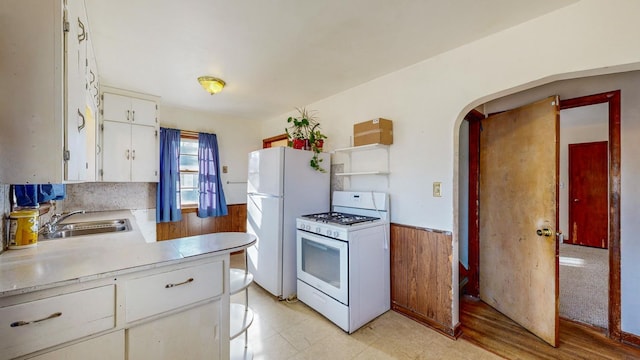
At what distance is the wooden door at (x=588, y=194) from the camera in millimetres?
4605

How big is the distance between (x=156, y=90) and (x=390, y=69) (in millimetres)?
2878

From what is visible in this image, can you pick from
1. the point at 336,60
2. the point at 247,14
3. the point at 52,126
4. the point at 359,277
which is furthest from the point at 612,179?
the point at 52,126

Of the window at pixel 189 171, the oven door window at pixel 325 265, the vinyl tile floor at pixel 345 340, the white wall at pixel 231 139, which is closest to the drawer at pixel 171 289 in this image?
the vinyl tile floor at pixel 345 340

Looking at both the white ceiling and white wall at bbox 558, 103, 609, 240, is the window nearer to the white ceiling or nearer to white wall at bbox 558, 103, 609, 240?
the white ceiling

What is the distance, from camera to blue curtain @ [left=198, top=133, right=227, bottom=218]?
4.07 meters

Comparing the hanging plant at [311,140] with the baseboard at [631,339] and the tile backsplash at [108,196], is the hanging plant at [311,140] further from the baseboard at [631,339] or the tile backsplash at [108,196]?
the baseboard at [631,339]

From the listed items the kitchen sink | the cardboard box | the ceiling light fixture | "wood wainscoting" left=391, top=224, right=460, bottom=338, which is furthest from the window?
"wood wainscoting" left=391, top=224, right=460, bottom=338

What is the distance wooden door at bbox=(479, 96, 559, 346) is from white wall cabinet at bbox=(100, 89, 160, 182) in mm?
4182

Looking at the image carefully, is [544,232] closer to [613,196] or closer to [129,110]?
[613,196]

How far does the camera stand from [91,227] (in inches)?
94.5

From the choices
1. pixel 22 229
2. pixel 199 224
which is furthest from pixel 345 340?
pixel 199 224

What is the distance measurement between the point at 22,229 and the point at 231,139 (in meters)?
3.21

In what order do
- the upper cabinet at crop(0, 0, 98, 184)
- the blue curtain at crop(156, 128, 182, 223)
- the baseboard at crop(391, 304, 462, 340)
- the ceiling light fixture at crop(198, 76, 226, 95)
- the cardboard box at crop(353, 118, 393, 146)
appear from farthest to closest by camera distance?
1. the blue curtain at crop(156, 128, 182, 223)
2. the ceiling light fixture at crop(198, 76, 226, 95)
3. the cardboard box at crop(353, 118, 393, 146)
4. the baseboard at crop(391, 304, 462, 340)
5. the upper cabinet at crop(0, 0, 98, 184)

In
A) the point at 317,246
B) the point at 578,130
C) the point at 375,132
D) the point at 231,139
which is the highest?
the point at 578,130
